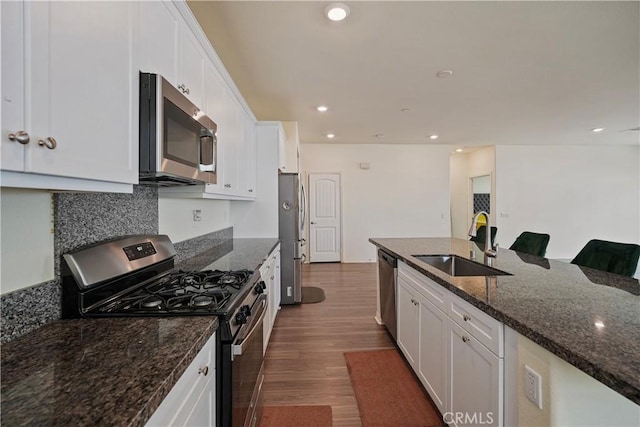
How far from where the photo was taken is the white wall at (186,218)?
1.85 metres

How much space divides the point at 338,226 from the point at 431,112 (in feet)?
10.1

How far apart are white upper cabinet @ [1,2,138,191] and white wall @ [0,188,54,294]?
283 millimetres

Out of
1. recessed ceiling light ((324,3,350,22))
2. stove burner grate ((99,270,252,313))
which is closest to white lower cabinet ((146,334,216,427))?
stove burner grate ((99,270,252,313))

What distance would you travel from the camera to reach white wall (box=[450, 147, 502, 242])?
278 inches

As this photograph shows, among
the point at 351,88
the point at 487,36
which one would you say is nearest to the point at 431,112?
the point at 351,88

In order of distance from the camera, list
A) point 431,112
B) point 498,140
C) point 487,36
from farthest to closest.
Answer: point 498,140 < point 431,112 < point 487,36

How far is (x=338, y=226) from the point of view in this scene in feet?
20.6

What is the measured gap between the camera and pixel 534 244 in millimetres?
2570

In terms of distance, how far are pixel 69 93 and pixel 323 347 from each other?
8.04 ft

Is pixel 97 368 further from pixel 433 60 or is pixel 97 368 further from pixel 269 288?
pixel 433 60

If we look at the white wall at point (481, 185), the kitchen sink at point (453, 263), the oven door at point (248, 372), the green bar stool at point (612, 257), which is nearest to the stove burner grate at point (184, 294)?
the oven door at point (248, 372)

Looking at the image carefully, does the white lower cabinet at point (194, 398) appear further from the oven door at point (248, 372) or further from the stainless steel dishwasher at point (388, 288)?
the stainless steel dishwasher at point (388, 288)

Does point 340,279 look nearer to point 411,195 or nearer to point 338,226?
point 338,226

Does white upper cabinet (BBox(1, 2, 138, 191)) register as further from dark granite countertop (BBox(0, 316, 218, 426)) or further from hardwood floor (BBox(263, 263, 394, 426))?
hardwood floor (BBox(263, 263, 394, 426))
